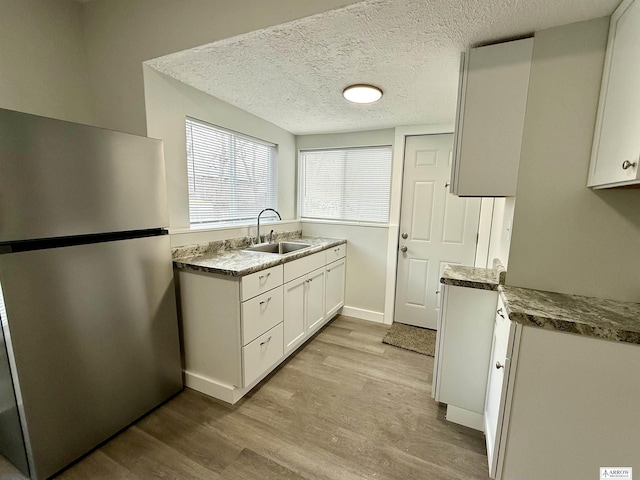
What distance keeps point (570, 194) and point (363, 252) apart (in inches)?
80.8

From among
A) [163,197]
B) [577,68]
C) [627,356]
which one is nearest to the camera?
[627,356]

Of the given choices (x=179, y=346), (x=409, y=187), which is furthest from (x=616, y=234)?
(x=179, y=346)

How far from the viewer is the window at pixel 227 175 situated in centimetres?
227

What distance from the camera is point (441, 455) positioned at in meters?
1.50

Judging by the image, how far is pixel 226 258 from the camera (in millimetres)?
2049

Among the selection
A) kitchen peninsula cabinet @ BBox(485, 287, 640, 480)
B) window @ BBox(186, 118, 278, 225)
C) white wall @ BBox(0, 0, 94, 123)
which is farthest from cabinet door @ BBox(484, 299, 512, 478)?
white wall @ BBox(0, 0, 94, 123)

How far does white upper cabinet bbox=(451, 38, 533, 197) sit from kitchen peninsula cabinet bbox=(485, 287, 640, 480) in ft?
2.15

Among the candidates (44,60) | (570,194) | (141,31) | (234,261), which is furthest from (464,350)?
(44,60)

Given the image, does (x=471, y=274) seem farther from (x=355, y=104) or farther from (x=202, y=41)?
(x=202, y=41)

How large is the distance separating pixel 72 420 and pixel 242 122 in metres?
2.43

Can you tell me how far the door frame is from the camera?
2.65 metres

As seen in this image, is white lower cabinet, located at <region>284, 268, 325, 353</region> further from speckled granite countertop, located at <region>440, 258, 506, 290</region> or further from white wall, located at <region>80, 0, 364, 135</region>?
→ white wall, located at <region>80, 0, 364, 135</region>

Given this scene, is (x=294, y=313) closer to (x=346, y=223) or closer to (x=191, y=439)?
(x=191, y=439)

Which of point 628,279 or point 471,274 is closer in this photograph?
point 628,279
